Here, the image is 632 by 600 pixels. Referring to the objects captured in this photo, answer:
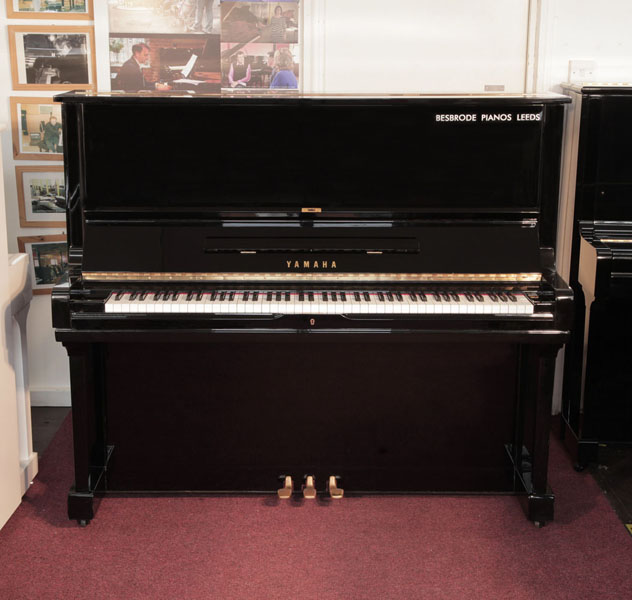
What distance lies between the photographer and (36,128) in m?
3.58

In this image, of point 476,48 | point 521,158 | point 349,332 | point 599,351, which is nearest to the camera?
point 349,332

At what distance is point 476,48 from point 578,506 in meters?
1.78

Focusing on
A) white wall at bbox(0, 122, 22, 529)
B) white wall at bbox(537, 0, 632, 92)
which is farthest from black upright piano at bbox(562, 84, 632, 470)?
white wall at bbox(0, 122, 22, 529)

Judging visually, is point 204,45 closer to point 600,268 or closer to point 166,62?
point 166,62

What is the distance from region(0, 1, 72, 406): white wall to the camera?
11.7 feet

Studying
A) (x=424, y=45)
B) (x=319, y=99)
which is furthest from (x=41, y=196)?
(x=424, y=45)

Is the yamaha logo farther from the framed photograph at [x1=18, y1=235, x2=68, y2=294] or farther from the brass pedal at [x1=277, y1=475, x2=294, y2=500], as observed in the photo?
the framed photograph at [x1=18, y1=235, x2=68, y2=294]

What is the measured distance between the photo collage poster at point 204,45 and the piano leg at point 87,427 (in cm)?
117

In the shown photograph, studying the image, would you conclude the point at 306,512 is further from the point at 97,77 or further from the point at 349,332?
the point at 97,77

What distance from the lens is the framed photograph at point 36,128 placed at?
355 centimetres

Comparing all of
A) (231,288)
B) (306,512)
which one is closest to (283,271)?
(231,288)

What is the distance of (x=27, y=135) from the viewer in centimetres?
359

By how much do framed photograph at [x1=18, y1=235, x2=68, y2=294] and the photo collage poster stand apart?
0.70m

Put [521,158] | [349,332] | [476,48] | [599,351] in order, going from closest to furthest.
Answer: [349,332] → [521,158] → [599,351] → [476,48]
